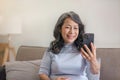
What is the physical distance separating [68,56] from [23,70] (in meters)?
0.51

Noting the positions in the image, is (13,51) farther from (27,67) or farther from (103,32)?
(103,32)

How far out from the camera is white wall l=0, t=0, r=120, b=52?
240 cm

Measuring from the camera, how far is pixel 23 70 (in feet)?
6.57

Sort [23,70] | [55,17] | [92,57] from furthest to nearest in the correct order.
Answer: [55,17]
[23,70]
[92,57]

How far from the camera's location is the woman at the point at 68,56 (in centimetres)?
169

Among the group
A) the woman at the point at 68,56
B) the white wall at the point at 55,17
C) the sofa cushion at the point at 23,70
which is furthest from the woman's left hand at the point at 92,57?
the white wall at the point at 55,17

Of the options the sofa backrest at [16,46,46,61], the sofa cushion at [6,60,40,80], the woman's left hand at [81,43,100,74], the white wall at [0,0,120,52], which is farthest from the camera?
the white wall at [0,0,120,52]

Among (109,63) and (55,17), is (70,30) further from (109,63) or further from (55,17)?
(55,17)

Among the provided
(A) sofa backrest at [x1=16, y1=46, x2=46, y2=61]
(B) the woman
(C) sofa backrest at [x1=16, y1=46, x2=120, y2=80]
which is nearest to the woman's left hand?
(B) the woman

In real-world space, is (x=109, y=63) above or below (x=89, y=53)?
below

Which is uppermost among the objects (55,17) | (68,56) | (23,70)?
(55,17)

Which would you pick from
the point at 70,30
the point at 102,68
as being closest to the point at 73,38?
the point at 70,30

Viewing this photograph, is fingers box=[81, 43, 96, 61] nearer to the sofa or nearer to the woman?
the woman

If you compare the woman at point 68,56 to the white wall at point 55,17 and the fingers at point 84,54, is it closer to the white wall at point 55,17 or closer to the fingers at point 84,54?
the fingers at point 84,54
